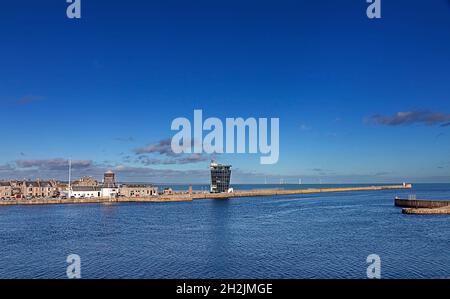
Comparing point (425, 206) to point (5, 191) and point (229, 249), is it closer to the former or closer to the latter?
point (229, 249)

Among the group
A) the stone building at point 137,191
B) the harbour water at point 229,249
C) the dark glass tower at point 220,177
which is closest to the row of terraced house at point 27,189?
the stone building at point 137,191

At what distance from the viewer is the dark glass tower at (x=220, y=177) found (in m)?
118

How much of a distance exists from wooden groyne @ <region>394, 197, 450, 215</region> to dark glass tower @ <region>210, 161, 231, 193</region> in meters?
57.3

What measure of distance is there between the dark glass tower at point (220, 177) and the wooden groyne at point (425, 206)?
57257 mm

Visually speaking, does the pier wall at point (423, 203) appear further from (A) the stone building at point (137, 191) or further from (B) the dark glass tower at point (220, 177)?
(A) the stone building at point (137, 191)

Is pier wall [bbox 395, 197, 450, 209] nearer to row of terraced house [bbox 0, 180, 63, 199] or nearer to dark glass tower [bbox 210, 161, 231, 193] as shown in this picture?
dark glass tower [bbox 210, 161, 231, 193]

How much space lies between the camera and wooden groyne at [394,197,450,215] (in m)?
53.8

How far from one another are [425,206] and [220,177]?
67.3m

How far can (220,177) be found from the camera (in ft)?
396

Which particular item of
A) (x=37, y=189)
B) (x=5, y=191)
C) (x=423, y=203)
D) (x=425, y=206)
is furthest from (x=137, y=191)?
(x=425, y=206)

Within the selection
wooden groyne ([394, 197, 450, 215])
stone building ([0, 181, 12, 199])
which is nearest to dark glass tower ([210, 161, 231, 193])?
stone building ([0, 181, 12, 199])

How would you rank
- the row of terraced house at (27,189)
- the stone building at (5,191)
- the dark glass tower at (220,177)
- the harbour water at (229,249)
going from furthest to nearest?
the dark glass tower at (220,177), the row of terraced house at (27,189), the stone building at (5,191), the harbour water at (229,249)

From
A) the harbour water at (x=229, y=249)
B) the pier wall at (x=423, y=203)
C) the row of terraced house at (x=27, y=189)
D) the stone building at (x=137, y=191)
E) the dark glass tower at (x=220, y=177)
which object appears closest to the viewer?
the harbour water at (x=229, y=249)

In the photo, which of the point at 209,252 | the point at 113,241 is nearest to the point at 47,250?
the point at 113,241
